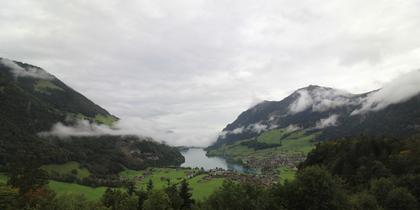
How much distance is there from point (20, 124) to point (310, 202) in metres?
187

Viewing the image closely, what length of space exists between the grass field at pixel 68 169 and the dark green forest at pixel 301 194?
7092 centimetres

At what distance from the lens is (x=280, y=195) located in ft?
216

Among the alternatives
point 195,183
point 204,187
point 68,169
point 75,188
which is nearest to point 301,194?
point 204,187

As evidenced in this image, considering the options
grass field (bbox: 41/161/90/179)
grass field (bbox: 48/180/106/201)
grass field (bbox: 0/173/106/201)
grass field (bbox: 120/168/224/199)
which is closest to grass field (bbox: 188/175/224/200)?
grass field (bbox: 120/168/224/199)

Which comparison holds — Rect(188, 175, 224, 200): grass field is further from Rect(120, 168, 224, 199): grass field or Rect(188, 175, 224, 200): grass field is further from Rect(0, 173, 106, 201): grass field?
Rect(0, 173, 106, 201): grass field

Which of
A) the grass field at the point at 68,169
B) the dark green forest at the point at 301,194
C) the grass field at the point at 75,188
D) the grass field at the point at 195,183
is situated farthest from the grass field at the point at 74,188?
the dark green forest at the point at 301,194

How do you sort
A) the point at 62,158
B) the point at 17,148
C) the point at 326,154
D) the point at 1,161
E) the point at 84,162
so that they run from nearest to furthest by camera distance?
the point at 326,154 → the point at 1,161 → the point at 17,148 → the point at 62,158 → the point at 84,162

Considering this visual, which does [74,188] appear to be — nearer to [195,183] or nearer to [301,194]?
[195,183]

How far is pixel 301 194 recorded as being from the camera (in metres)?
63.5

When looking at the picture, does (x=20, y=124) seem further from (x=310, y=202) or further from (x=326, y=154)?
(x=310, y=202)

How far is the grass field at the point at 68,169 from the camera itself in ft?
547

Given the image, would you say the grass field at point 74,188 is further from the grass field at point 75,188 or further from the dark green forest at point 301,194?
the dark green forest at point 301,194

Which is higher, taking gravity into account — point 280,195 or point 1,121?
point 1,121

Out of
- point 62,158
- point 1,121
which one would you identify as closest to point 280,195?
point 62,158
